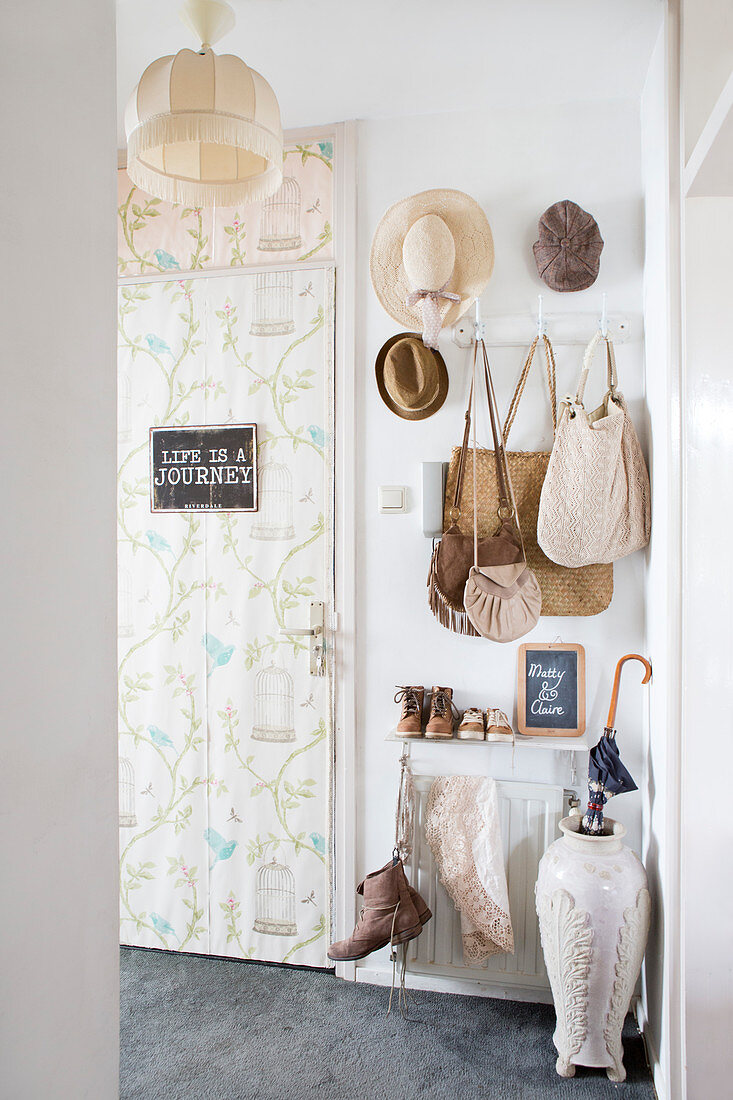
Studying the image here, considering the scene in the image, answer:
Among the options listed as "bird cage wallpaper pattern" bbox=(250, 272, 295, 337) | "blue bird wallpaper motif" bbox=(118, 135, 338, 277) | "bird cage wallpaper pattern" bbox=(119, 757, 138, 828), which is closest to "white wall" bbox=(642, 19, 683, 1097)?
"blue bird wallpaper motif" bbox=(118, 135, 338, 277)

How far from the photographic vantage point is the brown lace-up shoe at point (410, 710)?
2.25 meters

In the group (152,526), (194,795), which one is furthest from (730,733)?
(152,526)

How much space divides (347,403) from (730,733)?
1434mm

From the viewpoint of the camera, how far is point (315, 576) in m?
2.52

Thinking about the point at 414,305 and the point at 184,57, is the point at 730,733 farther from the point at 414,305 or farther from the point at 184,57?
the point at 184,57

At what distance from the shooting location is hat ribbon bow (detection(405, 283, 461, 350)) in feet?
7.26

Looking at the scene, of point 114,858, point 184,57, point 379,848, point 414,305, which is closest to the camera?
point 114,858

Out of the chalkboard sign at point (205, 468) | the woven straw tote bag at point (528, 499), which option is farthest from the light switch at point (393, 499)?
the chalkboard sign at point (205, 468)

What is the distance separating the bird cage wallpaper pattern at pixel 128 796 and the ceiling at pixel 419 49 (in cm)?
215

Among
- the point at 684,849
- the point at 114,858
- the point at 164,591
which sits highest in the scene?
the point at 164,591

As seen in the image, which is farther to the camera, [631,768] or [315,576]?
[315,576]

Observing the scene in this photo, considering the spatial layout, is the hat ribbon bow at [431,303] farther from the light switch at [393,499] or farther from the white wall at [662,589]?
the white wall at [662,589]

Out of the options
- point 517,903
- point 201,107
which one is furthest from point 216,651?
point 201,107

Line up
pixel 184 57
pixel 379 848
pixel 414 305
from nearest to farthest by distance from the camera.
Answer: pixel 184 57
pixel 414 305
pixel 379 848
